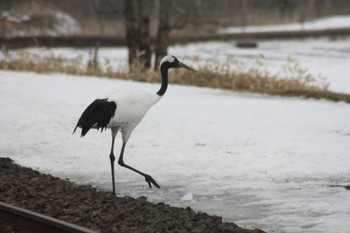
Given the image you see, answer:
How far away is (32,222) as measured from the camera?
23.3ft

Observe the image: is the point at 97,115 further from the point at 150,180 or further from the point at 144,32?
the point at 144,32

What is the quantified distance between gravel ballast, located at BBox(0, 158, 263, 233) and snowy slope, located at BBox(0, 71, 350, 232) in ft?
1.72

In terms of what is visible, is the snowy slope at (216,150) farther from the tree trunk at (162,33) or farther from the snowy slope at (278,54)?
the snowy slope at (278,54)

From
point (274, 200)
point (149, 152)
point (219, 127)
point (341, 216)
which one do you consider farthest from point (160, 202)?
point (219, 127)

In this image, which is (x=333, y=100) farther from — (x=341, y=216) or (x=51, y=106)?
(x=341, y=216)

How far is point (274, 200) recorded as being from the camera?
888cm

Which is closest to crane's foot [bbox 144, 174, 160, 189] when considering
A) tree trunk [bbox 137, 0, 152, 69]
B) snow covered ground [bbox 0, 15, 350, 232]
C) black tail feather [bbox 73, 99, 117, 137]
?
snow covered ground [bbox 0, 15, 350, 232]

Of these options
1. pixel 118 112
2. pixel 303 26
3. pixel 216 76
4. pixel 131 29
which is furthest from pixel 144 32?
pixel 303 26

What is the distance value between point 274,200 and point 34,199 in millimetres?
2905

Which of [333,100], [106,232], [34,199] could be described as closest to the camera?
[106,232]

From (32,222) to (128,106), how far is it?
2.89 meters

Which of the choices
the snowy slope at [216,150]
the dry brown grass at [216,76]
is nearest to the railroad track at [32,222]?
the snowy slope at [216,150]

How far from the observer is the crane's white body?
9570mm

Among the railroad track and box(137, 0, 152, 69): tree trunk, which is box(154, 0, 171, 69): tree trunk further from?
the railroad track
